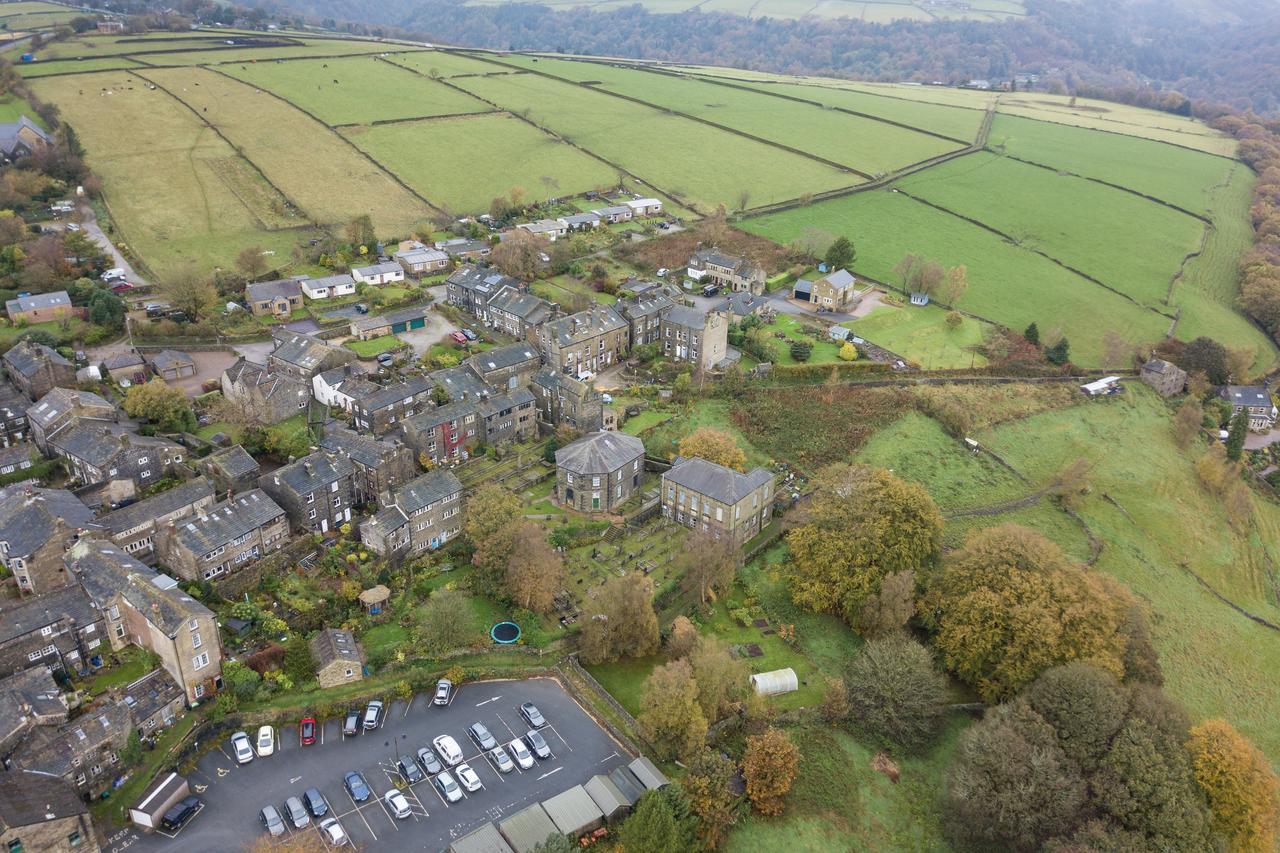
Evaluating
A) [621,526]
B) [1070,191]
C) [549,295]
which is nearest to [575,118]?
[549,295]

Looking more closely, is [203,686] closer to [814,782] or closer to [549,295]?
[814,782]

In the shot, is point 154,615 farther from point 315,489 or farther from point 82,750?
point 315,489

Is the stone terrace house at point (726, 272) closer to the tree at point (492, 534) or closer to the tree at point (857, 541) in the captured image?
the tree at point (857, 541)

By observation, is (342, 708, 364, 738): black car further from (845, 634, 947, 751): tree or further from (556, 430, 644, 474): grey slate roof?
(845, 634, 947, 751): tree

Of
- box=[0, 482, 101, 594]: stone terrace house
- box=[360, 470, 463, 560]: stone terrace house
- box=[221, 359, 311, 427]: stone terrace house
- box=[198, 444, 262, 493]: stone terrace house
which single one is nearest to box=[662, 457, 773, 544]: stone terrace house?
box=[360, 470, 463, 560]: stone terrace house

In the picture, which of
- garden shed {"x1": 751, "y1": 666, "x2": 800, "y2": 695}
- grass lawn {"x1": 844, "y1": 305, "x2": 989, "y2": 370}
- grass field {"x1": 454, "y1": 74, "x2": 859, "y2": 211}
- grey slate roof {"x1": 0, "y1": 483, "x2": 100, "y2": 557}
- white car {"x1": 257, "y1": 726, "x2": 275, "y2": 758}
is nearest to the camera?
white car {"x1": 257, "y1": 726, "x2": 275, "y2": 758}

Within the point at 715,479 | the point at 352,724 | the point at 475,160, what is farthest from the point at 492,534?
the point at 475,160

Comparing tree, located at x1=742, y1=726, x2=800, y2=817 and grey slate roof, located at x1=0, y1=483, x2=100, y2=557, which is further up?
grey slate roof, located at x1=0, y1=483, x2=100, y2=557

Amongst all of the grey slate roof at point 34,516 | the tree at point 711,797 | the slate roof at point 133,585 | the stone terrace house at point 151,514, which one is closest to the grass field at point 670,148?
the stone terrace house at point 151,514
